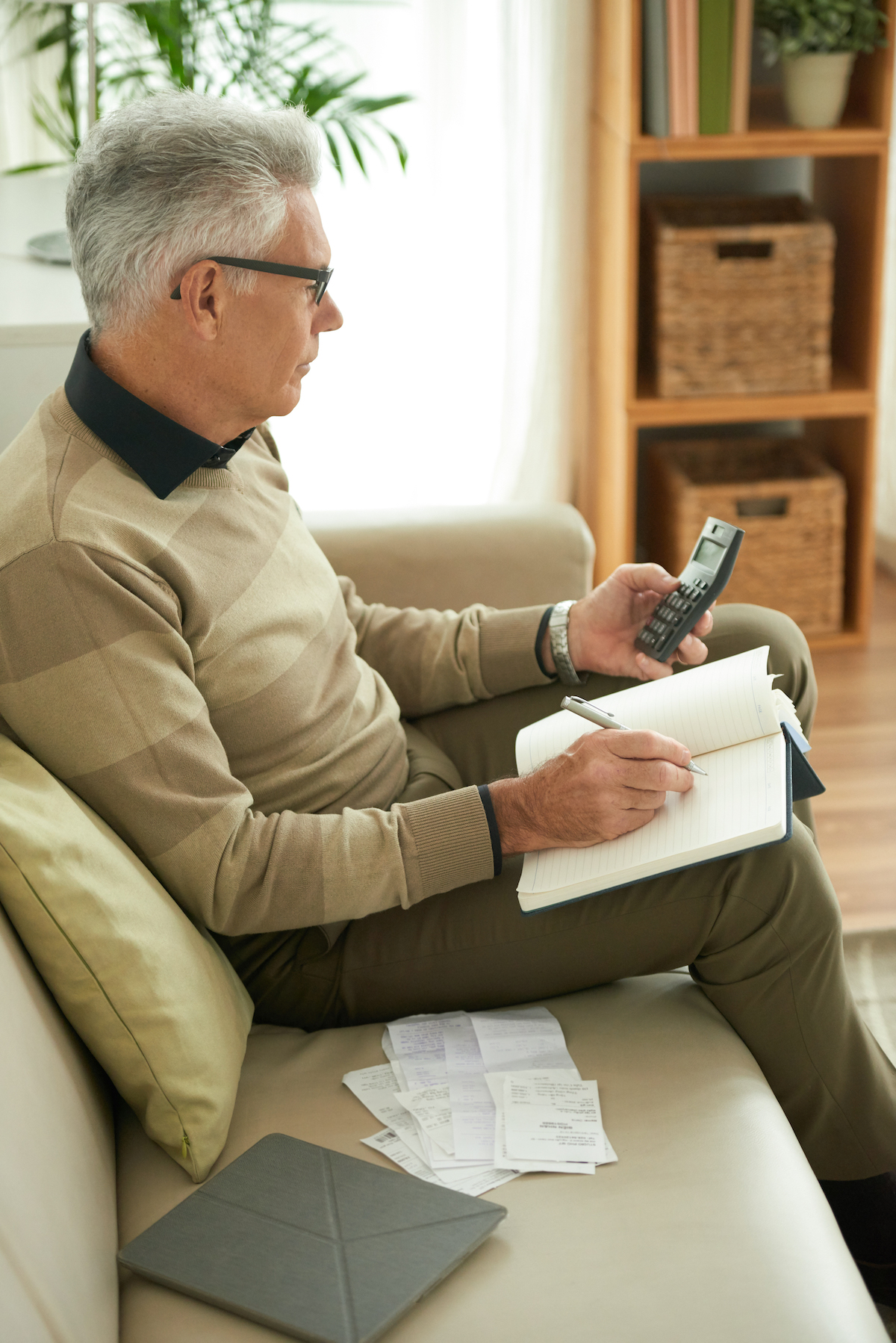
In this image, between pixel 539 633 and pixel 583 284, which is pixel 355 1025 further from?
pixel 583 284

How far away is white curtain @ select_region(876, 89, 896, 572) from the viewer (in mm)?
2676

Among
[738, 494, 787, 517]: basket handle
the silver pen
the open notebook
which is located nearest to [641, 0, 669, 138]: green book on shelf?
[738, 494, 787, 517]: basket handle

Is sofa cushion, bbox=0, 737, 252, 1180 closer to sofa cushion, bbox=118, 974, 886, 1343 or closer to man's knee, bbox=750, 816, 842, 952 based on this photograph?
sofa cushion, bbox=118, 974, 886, 1343

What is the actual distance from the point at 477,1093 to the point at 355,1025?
0.59 feet

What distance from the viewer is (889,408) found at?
2811 millimetres

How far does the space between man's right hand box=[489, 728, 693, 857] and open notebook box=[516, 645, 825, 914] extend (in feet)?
0.05

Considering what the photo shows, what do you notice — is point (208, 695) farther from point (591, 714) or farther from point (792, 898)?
point (792, 898)

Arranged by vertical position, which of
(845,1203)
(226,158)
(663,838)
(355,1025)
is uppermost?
(226,158)

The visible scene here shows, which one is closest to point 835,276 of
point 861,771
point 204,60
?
point 861,771

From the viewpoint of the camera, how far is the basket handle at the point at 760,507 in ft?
8.96

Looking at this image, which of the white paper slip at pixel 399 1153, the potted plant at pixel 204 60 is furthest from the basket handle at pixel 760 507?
the white paper slip at pixel 399 1153

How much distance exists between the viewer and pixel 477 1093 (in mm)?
1049

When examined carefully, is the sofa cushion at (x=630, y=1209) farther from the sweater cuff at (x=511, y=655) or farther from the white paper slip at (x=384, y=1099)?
the sweater cuff at (x=511, y=655)

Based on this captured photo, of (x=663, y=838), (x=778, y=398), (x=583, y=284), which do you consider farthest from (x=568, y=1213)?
(x=583, y=284)
